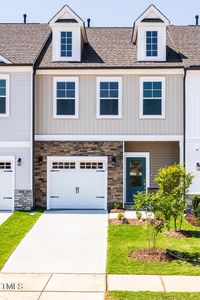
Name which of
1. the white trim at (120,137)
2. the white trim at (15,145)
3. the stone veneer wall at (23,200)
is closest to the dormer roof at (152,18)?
the white trim at (120,137)

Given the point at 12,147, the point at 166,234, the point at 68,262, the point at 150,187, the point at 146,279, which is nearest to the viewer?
the point at 146,279

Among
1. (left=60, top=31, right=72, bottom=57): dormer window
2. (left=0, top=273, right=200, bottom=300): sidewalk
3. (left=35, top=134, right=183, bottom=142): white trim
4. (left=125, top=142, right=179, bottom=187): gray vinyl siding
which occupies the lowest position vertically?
(left=0, top=273, right=200, bottom=300): sidewalk

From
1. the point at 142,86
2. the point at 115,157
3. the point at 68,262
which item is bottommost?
Result: the point at 68,262

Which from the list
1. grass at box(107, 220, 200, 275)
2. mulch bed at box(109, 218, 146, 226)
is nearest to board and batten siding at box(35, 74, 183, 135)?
mulch bed at box(109, 218, 146, 226)

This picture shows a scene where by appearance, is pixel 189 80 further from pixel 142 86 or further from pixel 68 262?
pixel 68 262

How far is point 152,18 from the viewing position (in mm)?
20172

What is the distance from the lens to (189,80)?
63.0ft

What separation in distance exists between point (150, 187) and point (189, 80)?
533 cm

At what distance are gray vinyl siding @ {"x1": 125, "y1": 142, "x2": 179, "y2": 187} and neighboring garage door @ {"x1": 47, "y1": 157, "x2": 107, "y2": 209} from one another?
2.51 meters

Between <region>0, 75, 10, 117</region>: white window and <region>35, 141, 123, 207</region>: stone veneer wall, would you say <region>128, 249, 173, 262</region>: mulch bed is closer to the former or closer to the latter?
<region>35, 141, 123, 207</region>: stone veneer wall

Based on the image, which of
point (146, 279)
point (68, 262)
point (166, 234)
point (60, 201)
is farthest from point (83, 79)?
point (146, 279)

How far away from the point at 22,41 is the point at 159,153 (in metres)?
8.97

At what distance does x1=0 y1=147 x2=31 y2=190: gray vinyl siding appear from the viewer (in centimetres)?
1891

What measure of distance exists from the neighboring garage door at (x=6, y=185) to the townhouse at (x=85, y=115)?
0.15 feet
